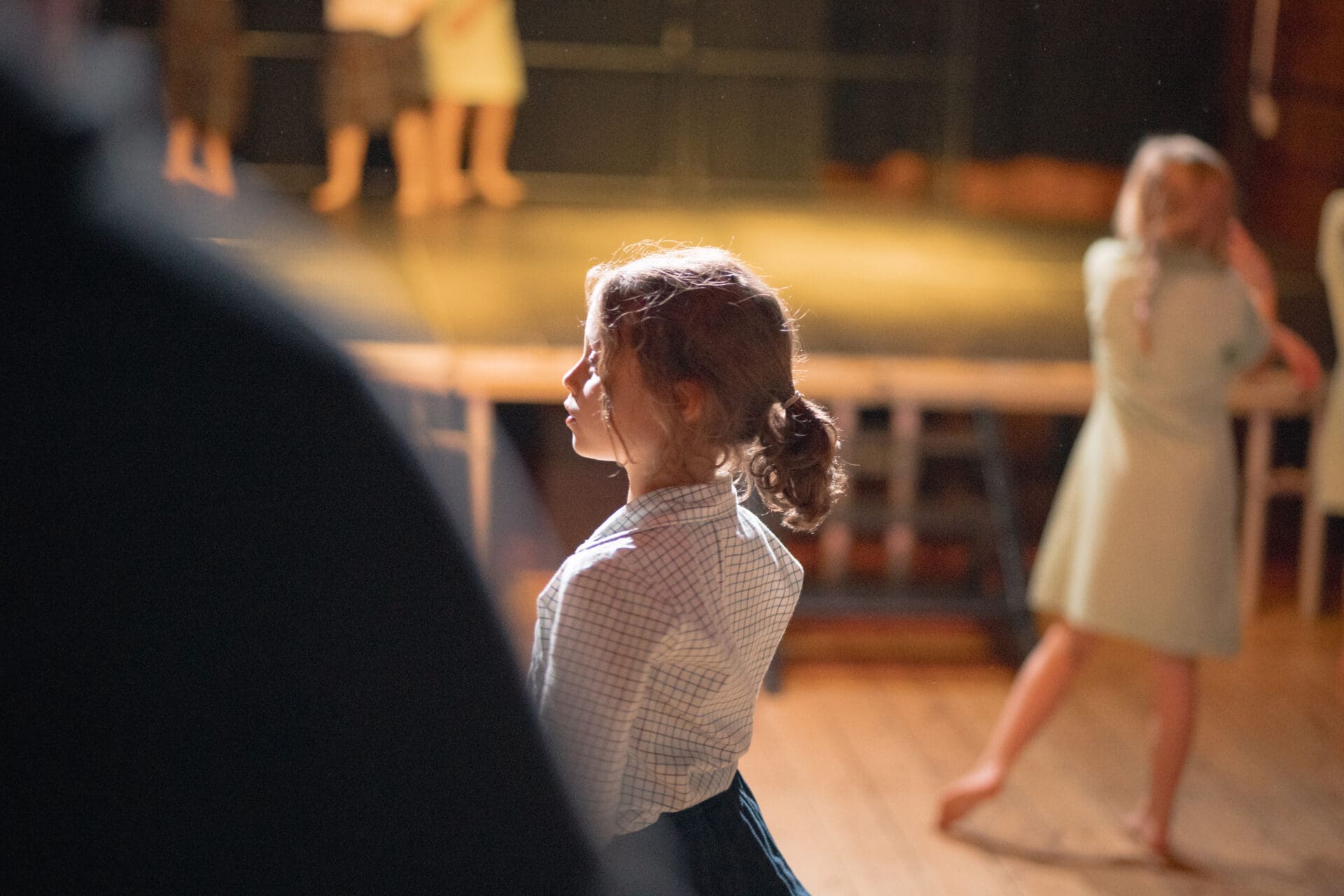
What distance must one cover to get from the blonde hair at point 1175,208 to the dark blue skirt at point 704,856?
1.37m

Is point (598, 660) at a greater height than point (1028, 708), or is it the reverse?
point (598, 660)

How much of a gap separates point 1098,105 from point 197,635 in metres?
1.14

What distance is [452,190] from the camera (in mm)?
1688

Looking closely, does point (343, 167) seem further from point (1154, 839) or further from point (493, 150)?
point (1154, 839)

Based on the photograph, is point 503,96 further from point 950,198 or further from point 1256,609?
point 950,198

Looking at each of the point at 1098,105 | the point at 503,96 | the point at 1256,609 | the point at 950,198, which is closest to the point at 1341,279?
the point at 1256,609

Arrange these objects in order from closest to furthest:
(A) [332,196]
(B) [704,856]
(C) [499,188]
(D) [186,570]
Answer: (D) [186,570] < (B) [704,856] < (A) [332,196] < (C) [499,188]

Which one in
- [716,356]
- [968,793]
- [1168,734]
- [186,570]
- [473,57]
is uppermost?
[473,57]

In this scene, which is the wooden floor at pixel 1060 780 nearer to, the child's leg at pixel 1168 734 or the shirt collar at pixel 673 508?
the child's leg at pixel 1168 734

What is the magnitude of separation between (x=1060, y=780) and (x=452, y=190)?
5.69 feet

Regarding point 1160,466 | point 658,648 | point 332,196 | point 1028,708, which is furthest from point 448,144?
point 1028,708

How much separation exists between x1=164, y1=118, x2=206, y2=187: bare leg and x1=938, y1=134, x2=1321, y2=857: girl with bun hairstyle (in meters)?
1.46

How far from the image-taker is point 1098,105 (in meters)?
1.54

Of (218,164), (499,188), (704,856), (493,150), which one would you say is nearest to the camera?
(704,856)
